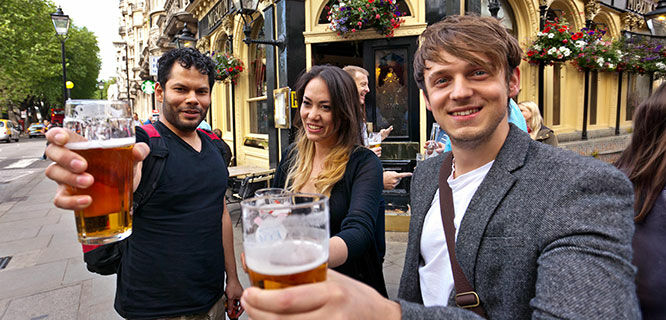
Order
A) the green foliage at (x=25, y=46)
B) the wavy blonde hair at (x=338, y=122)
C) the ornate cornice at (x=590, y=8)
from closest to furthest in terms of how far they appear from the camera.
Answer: the wavy blonde hair at (x=338, y=122) → the ornate cornice at (x=590, y=8) → the green foliage at (x=25, y=46)

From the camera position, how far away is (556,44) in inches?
262

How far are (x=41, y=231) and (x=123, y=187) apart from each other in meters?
6.84

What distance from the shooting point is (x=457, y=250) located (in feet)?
3.61

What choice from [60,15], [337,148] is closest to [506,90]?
[337,148]

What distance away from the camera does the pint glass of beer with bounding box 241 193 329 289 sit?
1.88 ft

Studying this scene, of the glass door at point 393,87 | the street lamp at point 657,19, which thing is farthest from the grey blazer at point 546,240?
the street lamp at point 657,19

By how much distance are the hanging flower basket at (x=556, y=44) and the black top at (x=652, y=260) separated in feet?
20.9

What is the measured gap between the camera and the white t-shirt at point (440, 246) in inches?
47.5

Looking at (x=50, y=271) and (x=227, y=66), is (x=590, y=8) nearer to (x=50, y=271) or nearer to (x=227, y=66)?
(x=227, y=66)

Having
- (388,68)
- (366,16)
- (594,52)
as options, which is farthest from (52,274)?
(594,52)

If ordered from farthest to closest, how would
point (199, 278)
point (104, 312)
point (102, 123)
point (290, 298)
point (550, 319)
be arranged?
point (104, 312), point (199, 278), point (102, 123), point (550, 319), point (290, 298)

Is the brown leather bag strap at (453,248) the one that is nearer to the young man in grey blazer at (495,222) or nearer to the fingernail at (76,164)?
the young man in grey blazer at (495,222)

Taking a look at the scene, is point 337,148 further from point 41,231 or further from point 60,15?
point 60,15

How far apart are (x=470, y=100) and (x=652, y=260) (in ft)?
2.96
